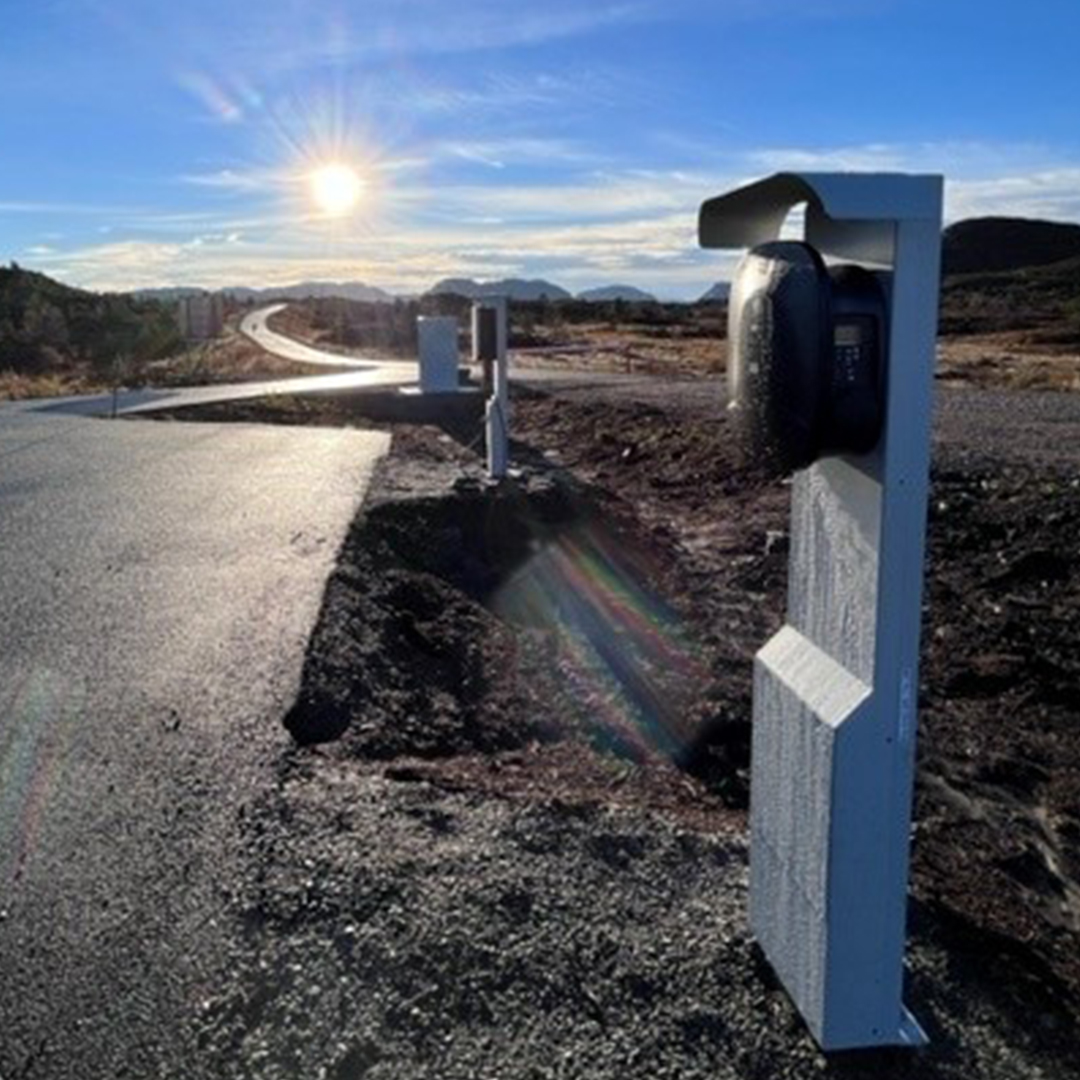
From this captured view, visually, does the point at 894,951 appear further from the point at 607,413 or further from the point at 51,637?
the point at 607,413

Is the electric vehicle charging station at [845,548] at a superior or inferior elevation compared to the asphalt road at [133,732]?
superior

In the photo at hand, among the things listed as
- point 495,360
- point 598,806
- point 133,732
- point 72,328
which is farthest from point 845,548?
point 72,328

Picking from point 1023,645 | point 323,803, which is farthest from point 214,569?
point 1023,645

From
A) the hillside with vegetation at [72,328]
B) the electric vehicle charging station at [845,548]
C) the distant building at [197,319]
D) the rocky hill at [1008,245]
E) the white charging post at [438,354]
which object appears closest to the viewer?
the electric vehicle charging station at [845,548]

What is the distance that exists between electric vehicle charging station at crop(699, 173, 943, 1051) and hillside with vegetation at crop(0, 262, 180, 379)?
152ft

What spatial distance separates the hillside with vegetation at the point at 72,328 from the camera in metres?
53.1

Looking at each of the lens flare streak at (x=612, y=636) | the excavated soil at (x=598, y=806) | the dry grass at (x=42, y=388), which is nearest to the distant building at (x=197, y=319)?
the dry grass at (x=42, y=388)

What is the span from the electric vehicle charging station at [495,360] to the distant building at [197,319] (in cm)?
5660

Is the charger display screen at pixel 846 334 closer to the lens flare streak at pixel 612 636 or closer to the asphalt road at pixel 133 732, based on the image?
the asphalt road at pixel 133 732

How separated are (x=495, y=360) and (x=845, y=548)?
9398 millimetres

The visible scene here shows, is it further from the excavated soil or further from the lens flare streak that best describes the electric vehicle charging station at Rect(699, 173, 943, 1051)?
the lens flare streak

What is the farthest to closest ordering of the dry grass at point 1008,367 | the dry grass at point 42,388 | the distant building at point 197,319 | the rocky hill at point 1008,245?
the rocky hill at point 1008,245 → the distant building at point 197,319 → the dry grass at point 1008,367 → the dry grass at point 42,388

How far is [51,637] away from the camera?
631 centimetres

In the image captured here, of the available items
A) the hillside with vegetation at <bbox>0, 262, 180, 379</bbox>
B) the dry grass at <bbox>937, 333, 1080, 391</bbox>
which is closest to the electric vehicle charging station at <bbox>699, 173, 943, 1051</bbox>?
the dry grass at <bbox>937, 333, 1080, 391</bbox>
